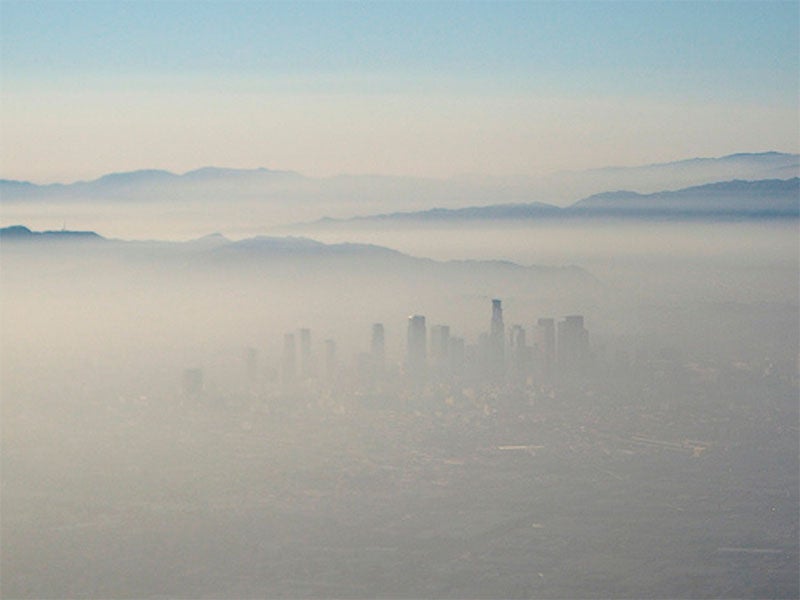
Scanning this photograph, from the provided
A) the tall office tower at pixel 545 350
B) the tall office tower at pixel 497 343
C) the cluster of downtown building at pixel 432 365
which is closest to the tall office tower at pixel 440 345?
the cluster of downtown building at pixel 432 365

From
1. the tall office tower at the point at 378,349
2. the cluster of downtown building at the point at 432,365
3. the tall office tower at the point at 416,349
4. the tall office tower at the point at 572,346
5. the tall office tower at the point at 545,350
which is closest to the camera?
the cluster of downtown building at the point at 432,365

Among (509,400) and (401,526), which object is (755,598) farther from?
(509,400)

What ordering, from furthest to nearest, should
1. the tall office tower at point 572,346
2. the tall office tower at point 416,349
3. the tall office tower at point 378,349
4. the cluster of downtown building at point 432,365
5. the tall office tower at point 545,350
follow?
the tall office tower at point 378,349
the tall office tower at point 572,346
the tall office tower at point 416,349
the tall office tower at point 545,350
the cluster of downtown building at point 432,365

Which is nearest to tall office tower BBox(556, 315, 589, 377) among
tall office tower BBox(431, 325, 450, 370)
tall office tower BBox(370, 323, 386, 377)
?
tall office tower BBox(431, 325, 450, 370)

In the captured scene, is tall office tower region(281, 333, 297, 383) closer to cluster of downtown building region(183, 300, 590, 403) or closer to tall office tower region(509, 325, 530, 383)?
cluster of downtown building region(183, 300, 590, 403)

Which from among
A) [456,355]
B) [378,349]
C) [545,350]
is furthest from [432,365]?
[545,350]

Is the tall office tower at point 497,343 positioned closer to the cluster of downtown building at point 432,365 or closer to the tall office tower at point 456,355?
the cluster of downtown building at point 432,365
